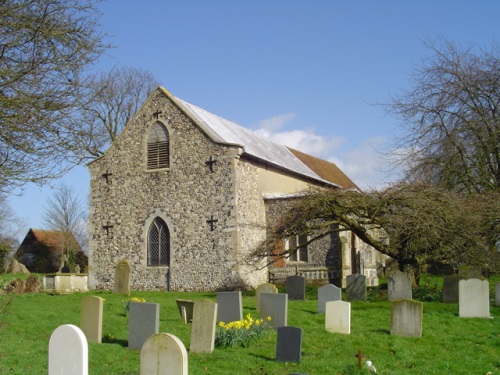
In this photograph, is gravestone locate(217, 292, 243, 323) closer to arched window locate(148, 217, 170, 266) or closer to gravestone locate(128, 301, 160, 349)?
gravestone locate(128, 301, 160, 349)

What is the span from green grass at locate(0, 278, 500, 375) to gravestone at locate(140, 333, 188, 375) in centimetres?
229

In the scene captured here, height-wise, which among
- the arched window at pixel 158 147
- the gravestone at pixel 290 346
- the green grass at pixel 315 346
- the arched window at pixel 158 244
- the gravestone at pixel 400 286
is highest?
the arched window at pixel 158 147

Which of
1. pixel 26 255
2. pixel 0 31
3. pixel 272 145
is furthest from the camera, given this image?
pixel 26 255

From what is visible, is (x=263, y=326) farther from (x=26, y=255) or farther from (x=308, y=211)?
(x=26, y=255)

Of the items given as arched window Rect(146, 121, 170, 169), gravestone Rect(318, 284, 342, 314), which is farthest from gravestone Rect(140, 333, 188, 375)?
arched window Rect(146, 121, 170, 169)

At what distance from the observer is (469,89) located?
73.8 feet

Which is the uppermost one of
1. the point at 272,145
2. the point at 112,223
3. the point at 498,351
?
the point at 272,145

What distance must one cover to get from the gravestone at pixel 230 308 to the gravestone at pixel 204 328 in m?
2.80

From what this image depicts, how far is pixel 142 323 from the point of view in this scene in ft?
39.0

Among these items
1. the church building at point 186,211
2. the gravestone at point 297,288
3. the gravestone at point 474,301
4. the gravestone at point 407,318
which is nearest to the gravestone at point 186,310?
the gravestone at point 407,318

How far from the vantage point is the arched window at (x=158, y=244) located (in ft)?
82.6

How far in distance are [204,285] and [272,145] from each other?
11.7 metres

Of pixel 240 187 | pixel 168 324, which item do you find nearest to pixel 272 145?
pixel 240 187

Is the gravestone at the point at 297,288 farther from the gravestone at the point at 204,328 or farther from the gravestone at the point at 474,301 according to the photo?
the gravestone at the point at 204,328
